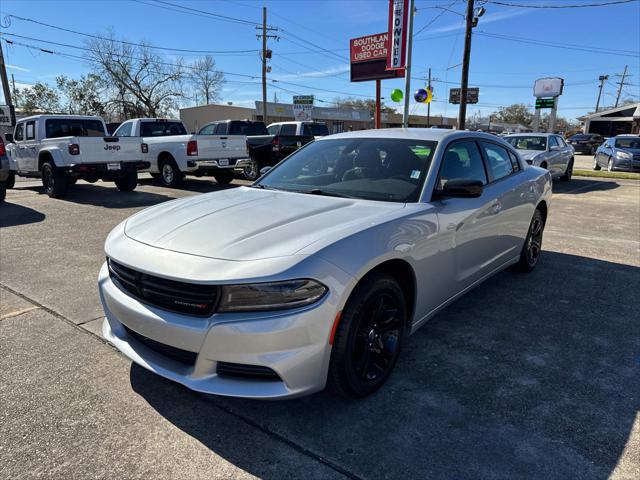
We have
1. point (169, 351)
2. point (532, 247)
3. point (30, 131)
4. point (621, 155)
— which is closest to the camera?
point (169, 351)

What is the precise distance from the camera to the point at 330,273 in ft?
7.30

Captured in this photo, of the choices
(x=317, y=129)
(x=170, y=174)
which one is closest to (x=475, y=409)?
(x=170, y=174)

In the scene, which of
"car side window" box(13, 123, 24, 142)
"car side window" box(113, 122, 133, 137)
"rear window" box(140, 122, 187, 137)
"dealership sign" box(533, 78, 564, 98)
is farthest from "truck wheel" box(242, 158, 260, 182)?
"dealership sign" box(533, 78, 564, 98)

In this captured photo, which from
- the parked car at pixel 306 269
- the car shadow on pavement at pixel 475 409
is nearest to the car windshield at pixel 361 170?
the parked car at pixel 306 269

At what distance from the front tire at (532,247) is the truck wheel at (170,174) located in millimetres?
9402

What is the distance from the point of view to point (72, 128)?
11.0 meters

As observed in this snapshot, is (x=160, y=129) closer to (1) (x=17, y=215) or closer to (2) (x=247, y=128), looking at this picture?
(2) (x=247, y=128)

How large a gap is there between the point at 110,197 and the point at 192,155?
7.42 ft

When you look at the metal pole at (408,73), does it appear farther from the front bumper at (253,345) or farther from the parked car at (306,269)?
the front bumper at (253,345)

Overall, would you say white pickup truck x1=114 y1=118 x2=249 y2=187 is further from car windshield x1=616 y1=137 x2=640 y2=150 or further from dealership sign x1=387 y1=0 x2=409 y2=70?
car windshield x1=616 y1=137 x2=640 y2=150

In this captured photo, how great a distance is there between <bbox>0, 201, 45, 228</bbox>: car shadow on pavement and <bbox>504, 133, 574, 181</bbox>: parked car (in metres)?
12.0

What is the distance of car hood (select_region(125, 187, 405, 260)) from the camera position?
2.36 meters

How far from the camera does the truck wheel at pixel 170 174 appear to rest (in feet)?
39.4

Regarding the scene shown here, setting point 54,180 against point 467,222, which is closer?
point 467,222
